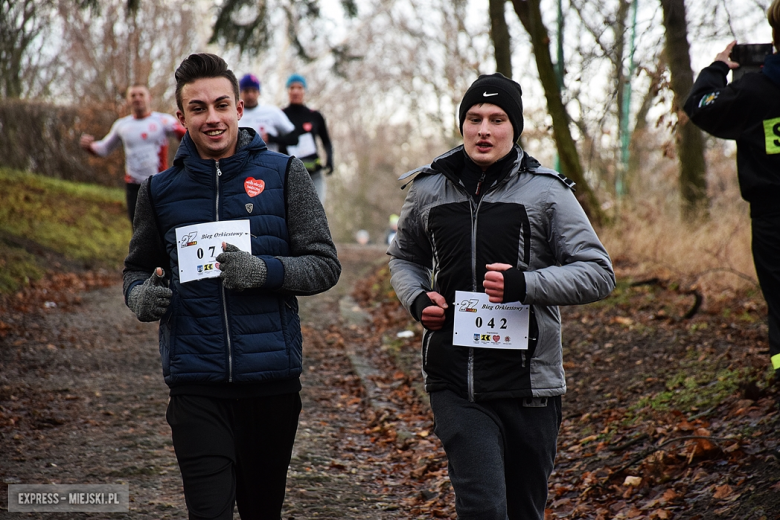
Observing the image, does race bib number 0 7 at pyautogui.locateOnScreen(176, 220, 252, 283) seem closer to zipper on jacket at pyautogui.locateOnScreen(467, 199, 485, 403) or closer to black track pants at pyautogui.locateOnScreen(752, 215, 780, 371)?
zipper on jacket at pyautogui.locateOnScreen(467, 199, 485, 403)

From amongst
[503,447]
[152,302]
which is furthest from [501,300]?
[152,302]

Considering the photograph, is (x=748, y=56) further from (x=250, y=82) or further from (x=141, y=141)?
(x=141, y=141)

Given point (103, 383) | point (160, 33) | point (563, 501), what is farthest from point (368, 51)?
point (563, 501)

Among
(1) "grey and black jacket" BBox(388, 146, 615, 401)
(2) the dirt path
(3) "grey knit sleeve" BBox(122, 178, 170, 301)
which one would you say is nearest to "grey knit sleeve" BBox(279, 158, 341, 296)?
(1) "grey and black jacket" BBox(388, 146, 615, 401)

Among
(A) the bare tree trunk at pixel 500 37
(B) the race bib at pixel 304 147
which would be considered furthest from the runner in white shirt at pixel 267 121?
(A) the bare tree trunk at pixel 500 37

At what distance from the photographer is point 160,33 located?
74.1 ft

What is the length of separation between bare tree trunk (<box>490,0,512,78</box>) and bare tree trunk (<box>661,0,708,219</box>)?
1.91 m

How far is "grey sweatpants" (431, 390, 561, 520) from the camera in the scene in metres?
2.93

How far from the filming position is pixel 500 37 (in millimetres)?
10016

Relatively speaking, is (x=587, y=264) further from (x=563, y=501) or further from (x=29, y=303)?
(x=29, y=303)

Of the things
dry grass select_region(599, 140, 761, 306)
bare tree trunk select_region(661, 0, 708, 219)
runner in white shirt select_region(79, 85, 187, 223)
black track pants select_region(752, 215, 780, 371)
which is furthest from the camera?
bare tree trunk select_region(661, 0, 708, 219)

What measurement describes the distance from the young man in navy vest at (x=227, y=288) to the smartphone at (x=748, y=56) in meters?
2.37

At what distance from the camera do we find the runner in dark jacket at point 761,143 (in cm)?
387

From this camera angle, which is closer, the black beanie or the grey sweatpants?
the grey sweatpants
